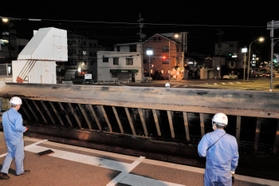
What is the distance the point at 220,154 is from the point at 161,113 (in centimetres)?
393

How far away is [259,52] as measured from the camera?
76188 mm

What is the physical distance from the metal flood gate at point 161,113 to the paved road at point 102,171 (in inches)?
19.7

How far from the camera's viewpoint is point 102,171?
4.84 m

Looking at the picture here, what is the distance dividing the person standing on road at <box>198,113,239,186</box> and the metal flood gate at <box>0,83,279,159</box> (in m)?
1.88

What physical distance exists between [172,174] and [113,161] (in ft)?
4.90

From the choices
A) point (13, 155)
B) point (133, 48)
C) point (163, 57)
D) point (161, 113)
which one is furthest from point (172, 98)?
point (163, 57)

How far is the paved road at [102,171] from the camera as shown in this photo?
4363 millimetres

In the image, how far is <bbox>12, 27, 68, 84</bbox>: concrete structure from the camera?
8.75 metres

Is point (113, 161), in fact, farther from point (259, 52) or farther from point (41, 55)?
point (259, 52)

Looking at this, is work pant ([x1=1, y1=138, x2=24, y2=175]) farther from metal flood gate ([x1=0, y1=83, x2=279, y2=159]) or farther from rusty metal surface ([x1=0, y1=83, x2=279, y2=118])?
rusty metal surface ([x1=0, y1=83, x2=279, y2=118])

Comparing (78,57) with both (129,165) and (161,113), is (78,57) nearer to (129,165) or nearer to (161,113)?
(161,113)

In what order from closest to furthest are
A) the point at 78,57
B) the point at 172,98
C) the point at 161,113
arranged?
the point at 172,98 → the point at 161,113 → the point at 78,57

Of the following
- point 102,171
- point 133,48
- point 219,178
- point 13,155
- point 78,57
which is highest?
point 133,48

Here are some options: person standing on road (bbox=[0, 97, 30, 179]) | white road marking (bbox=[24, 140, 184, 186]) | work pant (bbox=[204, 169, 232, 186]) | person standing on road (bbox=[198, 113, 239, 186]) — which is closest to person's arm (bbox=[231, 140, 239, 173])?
person standing on road (bbox=[198, 113, 239, 186])
